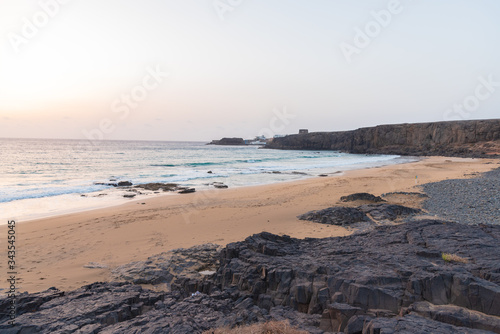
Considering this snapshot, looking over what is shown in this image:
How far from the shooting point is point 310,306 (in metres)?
4.20

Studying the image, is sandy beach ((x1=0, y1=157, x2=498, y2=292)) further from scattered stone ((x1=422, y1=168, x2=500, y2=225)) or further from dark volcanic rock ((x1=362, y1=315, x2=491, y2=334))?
dark volcanic rock ((x1=362, y1=315, x2=491, y2=334))

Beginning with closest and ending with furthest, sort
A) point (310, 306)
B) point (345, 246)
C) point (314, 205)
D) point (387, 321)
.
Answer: point (387, 321)
point (310, 306)
point (345, 246)
point (314, 205)

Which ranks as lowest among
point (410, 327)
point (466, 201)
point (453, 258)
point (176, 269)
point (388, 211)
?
point (176, 269)

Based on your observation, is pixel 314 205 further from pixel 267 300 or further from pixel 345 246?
pixel 267 300

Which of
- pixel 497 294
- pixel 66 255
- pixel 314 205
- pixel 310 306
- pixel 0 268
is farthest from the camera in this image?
pixel 314 205

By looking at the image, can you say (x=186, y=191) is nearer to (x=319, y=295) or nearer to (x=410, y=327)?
(x=319, y=295)

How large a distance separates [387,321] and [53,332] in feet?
14.1

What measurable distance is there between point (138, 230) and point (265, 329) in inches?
334

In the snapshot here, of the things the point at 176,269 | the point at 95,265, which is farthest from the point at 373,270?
the point at 95,265

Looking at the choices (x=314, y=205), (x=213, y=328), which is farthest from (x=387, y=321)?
(x=314, y=205)

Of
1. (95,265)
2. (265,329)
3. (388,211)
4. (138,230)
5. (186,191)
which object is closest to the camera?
(265,329)

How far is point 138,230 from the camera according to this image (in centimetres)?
1077

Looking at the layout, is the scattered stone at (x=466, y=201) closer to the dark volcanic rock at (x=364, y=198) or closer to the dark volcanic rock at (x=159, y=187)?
the dark volcanic rock at (x=364, y=198)

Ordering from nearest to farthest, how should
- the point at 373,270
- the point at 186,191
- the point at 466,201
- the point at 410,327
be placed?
the point at 410,327 → the point at 373,270 → the point at 466,201 → the point at 186,191
